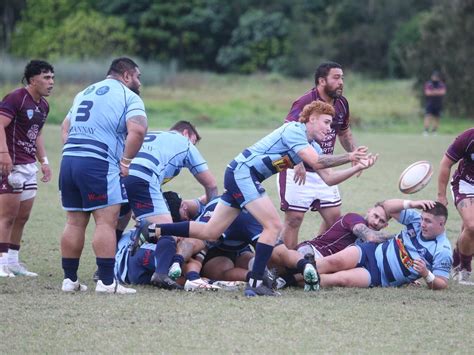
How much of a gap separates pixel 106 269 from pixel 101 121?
121 cm

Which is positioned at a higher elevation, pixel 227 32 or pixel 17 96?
pixel 227 32

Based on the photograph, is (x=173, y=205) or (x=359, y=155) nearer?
(x=359, y=155)

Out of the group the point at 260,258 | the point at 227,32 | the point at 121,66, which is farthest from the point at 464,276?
the point at 227,32

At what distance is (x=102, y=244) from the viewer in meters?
7.84

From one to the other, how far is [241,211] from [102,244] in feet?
4.17

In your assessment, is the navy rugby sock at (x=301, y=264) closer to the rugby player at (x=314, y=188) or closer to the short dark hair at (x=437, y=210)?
the short dark hair at (x=437, y=210)

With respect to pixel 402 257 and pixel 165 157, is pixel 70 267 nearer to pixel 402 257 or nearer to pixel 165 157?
pixel 165 157

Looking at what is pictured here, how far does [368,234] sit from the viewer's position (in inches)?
346

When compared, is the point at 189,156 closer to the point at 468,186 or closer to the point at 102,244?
the point at 102,244

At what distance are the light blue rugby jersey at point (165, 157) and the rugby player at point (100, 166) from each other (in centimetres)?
83

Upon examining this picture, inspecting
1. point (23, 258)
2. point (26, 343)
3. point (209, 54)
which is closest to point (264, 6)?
point (209, 54)

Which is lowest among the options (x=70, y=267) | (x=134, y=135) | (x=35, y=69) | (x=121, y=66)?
(x=70, y=267)

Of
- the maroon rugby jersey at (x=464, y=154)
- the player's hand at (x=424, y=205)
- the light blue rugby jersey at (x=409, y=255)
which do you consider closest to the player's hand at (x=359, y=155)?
the player's hand at (x=424, y=205)

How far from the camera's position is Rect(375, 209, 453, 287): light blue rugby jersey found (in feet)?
27.5
